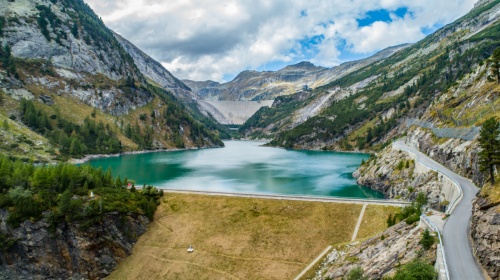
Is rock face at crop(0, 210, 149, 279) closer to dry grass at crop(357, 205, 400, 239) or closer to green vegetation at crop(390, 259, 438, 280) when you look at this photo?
dry grass at crop(357, 205, 400, 239)

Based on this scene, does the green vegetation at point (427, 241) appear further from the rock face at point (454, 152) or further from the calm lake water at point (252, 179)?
the calm lake water at point (252, 179)

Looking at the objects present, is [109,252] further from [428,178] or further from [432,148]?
[432,148]

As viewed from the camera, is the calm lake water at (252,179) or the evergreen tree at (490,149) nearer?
the evergreen tree at (490,149)

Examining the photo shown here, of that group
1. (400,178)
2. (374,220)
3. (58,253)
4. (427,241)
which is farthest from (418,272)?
(400,178)

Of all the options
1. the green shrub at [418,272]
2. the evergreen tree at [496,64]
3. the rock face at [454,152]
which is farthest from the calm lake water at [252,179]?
the green shrub at [418,272]

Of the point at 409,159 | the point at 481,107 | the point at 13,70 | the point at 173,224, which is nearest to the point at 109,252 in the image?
the point at 173,224

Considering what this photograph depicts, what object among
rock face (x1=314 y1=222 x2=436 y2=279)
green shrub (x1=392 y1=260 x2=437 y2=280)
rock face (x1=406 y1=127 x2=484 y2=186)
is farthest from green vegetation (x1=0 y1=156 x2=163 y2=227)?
rock face (x1=406 y1=127 x2=484 y2=186)

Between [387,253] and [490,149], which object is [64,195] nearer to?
[387,253]
